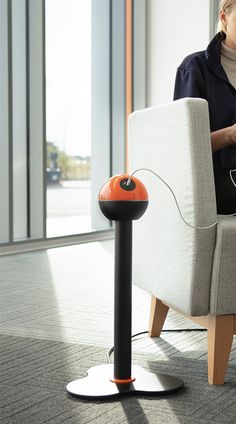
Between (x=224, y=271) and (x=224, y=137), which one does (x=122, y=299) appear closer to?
(x=224, y=271)

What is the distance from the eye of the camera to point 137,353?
224cm

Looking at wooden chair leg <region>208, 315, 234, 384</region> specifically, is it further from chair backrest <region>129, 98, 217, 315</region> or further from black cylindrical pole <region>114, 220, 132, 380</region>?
black cylindrical pole <region>114, 220, 132, 380</region>

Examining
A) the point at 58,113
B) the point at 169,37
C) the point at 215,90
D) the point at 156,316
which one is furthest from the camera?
the point at 169,37

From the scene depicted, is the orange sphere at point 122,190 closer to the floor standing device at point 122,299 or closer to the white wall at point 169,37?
the floor standing device at point 122,299

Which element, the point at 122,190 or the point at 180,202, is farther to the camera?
the point at 180,202

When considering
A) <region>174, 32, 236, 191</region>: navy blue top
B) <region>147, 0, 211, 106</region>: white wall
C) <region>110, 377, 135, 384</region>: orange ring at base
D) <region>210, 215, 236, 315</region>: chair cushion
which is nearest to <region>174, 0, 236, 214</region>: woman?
<region>174, 32, 236, 191</region>: navy blue top

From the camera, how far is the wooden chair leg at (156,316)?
245 centimetres

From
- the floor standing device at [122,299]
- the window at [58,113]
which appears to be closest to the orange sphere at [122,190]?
the floor standing device at [122,299]

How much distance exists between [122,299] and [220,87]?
35.8 inches

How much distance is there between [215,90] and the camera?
2.33m

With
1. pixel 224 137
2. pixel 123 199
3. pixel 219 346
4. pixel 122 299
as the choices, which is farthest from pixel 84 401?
pixel 224 137

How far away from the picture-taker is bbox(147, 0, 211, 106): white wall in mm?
6516

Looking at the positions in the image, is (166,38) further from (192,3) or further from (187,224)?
(187,224)

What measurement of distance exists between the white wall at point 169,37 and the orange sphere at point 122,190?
4984 mm
